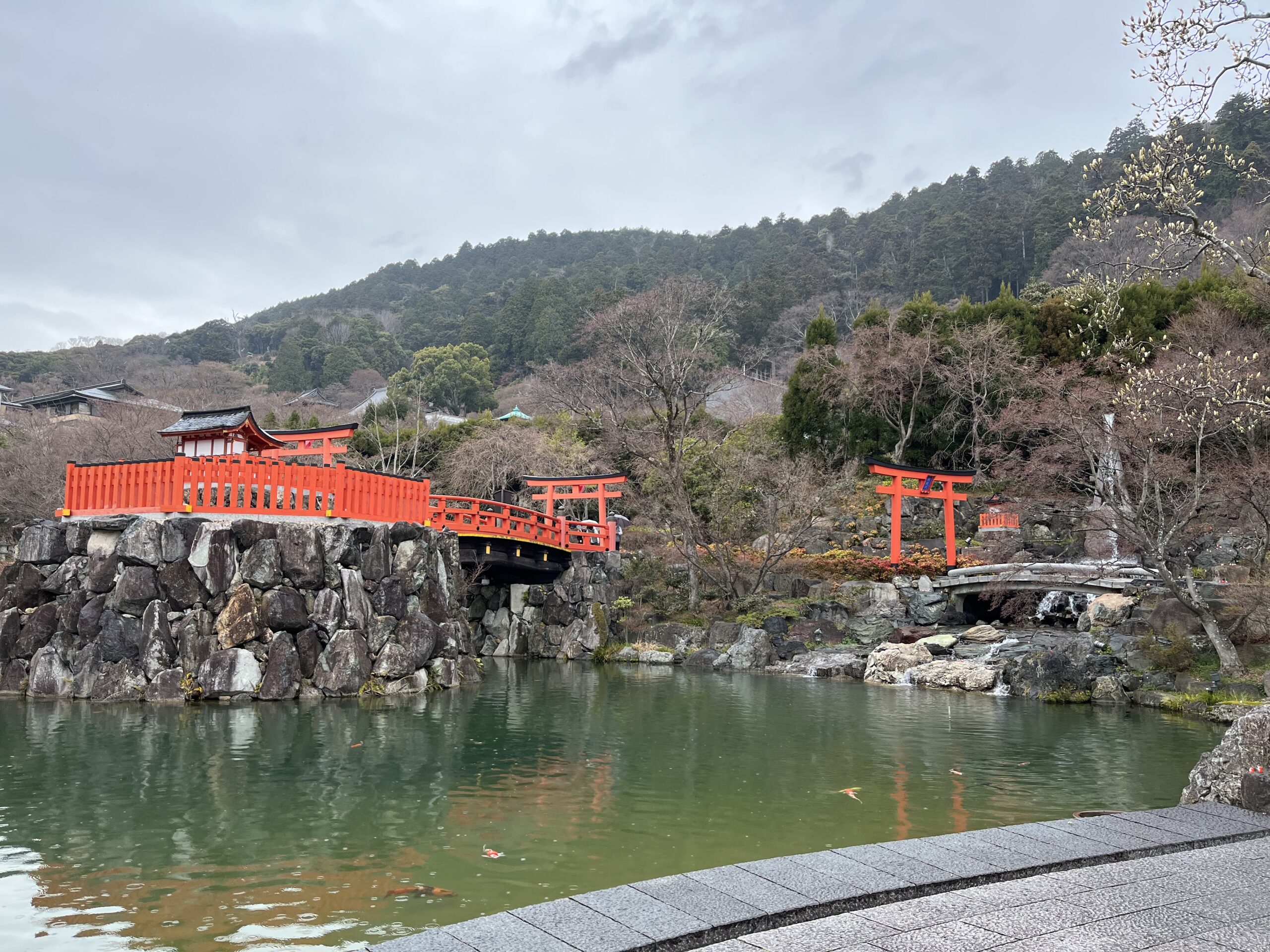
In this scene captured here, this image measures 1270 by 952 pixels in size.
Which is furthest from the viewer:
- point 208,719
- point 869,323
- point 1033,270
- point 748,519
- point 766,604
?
point 1033,270

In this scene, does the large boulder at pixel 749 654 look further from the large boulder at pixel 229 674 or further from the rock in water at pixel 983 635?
the large boulder at pixel 229 674

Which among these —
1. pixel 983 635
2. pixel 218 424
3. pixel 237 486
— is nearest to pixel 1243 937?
pixel 237 486

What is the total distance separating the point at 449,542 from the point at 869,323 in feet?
63.3

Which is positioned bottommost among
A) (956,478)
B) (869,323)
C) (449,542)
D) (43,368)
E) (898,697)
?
(898,697)

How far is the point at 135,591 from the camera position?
13.0m

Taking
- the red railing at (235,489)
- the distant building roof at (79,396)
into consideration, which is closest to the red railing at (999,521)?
the red railing at (235,489)

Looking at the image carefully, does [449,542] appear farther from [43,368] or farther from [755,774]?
[43,368]

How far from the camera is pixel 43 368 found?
5566 cm

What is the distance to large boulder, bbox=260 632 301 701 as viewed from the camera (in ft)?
42.9

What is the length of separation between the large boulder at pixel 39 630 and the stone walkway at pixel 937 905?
40.1 feet

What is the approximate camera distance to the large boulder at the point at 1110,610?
1759 cm

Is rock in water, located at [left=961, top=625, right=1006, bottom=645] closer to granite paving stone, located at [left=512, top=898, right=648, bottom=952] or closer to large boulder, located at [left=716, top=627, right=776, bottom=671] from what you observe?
large boulder, located at [left=716, top=627, right=776, bottom=671]

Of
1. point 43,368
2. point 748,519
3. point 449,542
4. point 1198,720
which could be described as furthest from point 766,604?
point 43,368

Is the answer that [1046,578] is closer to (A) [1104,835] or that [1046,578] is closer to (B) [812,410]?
(B) [812,410]
